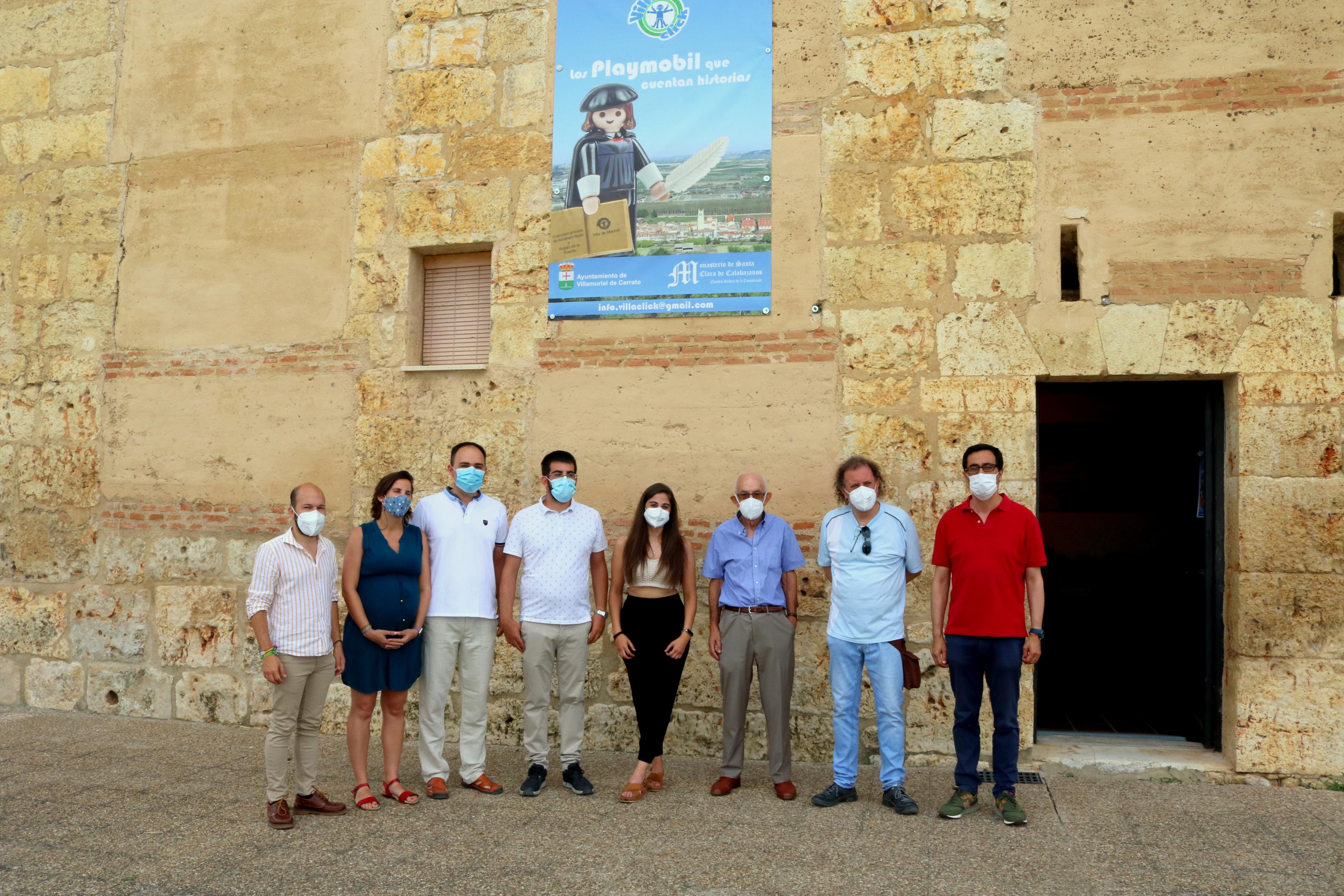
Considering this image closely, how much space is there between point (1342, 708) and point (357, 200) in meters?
6.44

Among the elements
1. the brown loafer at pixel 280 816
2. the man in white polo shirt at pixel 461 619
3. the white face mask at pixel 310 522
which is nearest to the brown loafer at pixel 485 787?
the man in white polo shirt at pixel 461 619

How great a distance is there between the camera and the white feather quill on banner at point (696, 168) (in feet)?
20.1

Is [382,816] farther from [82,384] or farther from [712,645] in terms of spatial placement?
[82,384]

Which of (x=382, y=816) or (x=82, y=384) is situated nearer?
(x=382, y=816)

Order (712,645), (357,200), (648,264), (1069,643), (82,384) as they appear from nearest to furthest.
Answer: (712,645) → (648,264) → (357,200) → (82,384) → (1069,643)

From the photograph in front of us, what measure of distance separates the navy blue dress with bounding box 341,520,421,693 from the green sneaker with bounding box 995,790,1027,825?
279 cm

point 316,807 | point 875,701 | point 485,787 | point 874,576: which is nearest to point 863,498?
point 874,576

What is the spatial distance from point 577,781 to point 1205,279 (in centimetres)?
425

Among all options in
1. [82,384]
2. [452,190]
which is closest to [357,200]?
[452,190]

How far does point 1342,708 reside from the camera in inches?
202

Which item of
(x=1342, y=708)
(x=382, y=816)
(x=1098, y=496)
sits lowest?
(x=382, y=816)

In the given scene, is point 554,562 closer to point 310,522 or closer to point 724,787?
point 310,522

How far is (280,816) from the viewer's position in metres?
4.41

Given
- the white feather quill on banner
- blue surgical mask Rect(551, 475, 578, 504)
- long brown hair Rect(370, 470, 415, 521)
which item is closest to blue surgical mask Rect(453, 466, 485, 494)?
long brown hair Rect(370, 470, 415, 521)
